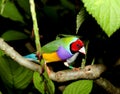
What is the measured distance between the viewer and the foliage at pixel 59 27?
0.52 metres

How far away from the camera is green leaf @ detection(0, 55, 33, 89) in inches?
36.0

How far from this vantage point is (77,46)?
1.16 meters

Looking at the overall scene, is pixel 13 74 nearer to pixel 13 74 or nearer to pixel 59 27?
pixel 13 74

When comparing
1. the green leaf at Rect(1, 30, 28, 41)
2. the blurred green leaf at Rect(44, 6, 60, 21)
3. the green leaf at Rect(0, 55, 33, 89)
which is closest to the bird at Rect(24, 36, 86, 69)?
the green leaf at Rect(0, 55, 33, 89)

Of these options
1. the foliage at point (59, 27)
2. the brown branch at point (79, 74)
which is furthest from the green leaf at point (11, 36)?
the brown branch at point (79, 74)

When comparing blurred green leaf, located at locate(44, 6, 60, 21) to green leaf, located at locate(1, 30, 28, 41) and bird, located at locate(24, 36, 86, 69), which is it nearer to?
green leaf, located at locate(1, 30, 28, 41)

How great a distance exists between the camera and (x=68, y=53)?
1166mm

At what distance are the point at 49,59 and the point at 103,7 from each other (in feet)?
2.05

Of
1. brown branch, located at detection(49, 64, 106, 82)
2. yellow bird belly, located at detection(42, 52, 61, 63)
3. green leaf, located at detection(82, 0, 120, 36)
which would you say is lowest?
yellow bird belly, located at detection(42, 52, 61, 63)

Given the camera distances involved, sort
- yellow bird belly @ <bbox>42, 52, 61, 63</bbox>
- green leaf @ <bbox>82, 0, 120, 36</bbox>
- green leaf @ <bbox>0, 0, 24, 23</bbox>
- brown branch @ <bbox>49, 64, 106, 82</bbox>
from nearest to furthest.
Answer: green leaf @ <bbox>82, 0, 120, 36</bbox>
brown branch @ <bbox>49, 64, 106, 82</bbox>
yellow bird belly @ <bbox>42, 52, 61, 63</bbox>
green leaf @ <bbox>0, 0, 24, 23</bbox>

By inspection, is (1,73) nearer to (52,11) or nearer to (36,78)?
(36,78)

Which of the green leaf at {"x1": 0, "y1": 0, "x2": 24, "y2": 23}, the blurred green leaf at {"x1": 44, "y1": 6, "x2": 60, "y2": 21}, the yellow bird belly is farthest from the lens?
the blurred green leaf at {"x1": 44, "y1": 6, "x2": 60, "y2": 21}

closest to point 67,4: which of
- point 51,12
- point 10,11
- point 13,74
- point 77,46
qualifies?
point 51,12

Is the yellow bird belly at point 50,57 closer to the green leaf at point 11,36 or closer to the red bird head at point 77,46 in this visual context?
the red bird head at point 77,46
